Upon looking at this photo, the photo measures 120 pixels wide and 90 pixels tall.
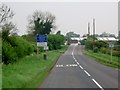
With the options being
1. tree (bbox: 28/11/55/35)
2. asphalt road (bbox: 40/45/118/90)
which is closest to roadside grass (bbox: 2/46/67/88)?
asphalt road (bbox: 40/45/118/90)

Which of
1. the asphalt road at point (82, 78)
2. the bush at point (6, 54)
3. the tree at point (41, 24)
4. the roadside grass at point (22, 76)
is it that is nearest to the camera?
the roadside grass at point (22, 76)

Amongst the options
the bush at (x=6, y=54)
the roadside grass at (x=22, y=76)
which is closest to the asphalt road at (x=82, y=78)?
the roadside grass at (x=22, y=76)

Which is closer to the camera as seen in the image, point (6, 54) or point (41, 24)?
point (6, 54)

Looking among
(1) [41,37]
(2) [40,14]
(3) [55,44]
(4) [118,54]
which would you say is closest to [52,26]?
(2) [40,14]

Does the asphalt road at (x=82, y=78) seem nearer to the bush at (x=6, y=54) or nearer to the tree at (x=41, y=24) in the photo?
the bush at (x=6, y=54)

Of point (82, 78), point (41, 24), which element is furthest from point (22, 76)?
point (41, 24)

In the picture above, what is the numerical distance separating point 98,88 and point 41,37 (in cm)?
3508

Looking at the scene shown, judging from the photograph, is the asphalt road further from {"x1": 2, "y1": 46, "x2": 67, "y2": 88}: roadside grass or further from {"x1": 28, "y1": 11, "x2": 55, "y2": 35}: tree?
{"x1": 28, "y1": 11, "x2": 55, "y2": 35}: tree

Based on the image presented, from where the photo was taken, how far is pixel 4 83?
15.9m

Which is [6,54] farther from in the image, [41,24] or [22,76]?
[41,24]

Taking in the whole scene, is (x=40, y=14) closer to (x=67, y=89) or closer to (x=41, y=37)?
(x=41, y=37)

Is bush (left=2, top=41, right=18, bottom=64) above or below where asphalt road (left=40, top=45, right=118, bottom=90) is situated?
above

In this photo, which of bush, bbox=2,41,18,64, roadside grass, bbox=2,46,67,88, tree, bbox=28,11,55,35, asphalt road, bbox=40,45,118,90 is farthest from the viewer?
tree, bbox=28,11,55,35

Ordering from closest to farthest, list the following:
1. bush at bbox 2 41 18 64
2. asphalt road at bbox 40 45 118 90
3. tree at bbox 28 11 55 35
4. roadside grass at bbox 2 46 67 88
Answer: roadside grass at bbox 2 46 67 88, asphalt road at bbox 40 45 118 90, bush at bbox 2 41 18 64, tree at bbox 28 11 55 35
